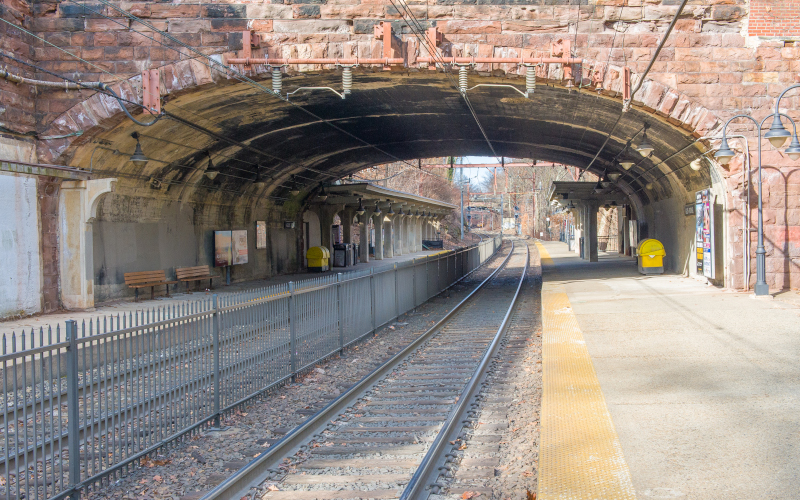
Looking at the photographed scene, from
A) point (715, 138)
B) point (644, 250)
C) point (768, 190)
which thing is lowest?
point (644, 250)

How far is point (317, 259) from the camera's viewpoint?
27891 millimetres

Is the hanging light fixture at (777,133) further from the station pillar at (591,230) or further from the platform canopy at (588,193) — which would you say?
the station pillar at (591,230)

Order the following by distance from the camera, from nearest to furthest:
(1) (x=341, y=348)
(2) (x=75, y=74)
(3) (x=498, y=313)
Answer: (1) (x=341, y=348), (2) (x=75, y=74), (3) (x=498, y=313)

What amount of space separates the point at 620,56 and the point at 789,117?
365cm

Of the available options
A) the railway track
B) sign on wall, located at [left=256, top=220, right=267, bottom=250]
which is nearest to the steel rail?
the railway track

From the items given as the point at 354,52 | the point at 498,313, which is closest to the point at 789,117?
the point at 498,313

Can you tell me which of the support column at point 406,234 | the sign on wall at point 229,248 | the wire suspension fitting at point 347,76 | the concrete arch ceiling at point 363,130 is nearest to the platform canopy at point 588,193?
the concrete arch ceiling at point 363,130

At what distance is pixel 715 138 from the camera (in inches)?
531

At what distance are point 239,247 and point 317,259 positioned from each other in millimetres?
6825

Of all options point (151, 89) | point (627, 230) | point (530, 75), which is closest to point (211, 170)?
point (151, 89)

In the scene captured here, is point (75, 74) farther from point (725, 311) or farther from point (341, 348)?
point (725, 311)

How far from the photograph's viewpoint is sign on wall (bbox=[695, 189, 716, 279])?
1509cm

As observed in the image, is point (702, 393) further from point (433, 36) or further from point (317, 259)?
point (317, 259)

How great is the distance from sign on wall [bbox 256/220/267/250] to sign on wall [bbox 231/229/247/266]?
61.4 inches
